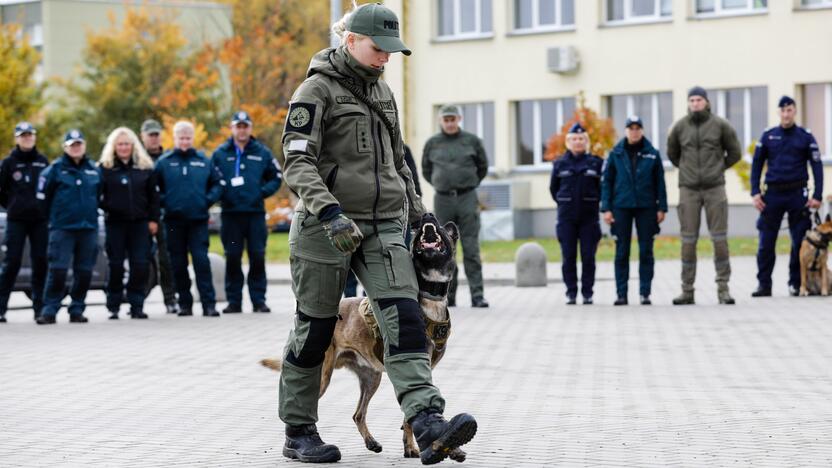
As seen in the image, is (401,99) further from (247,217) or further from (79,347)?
(79,347)

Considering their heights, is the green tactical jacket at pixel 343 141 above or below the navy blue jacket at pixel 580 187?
above

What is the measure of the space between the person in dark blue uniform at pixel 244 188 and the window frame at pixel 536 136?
21775 mm

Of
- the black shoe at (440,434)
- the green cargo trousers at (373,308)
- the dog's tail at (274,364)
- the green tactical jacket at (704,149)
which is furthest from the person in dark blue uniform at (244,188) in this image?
the black shoe at (440,434)

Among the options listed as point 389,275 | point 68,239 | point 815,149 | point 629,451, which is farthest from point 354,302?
point 815,149

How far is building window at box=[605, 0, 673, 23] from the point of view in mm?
36091

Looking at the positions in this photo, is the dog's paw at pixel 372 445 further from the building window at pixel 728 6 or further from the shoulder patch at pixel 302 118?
the building window at pixel 728 6

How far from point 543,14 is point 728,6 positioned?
494 cm

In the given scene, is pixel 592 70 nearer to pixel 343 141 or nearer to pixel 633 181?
pixel 633 181

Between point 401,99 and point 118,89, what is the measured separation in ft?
64.0

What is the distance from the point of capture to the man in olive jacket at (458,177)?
16406mm

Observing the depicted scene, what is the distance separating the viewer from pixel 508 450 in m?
7.19

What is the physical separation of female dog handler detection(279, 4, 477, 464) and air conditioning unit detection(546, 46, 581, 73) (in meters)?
29.9

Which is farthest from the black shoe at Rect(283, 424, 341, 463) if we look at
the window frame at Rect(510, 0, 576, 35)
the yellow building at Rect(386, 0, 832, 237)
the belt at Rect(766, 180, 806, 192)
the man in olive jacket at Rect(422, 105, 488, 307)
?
the window frame at Rect(510, 0, 576, 35)

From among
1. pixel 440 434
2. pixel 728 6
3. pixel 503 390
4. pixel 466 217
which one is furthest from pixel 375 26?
pixel 728 6
